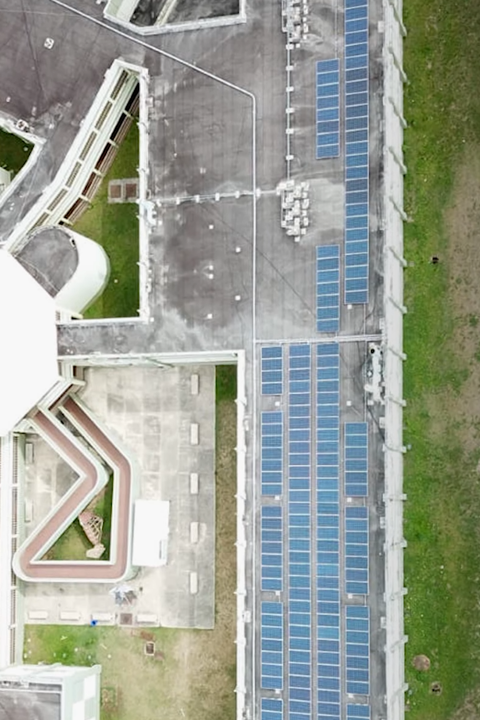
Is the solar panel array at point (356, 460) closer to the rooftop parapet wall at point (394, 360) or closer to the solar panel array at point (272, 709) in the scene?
the rooftop parapet wall at point (394, 360)

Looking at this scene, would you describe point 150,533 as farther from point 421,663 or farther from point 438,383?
point 438,383

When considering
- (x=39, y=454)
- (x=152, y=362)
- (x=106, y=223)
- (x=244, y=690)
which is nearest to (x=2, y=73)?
(x=106, y=223)

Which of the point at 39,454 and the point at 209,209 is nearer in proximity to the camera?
the point at 209,209

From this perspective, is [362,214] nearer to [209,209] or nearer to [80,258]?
[209,209]

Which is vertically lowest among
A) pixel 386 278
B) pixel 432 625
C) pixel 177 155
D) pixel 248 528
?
pixel 432 625

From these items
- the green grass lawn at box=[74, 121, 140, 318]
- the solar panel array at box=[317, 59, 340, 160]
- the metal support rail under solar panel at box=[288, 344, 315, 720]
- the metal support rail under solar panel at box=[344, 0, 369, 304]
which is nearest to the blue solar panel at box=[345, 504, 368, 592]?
the metal support rail under solar panel at box=[288, 344, 315, 720]

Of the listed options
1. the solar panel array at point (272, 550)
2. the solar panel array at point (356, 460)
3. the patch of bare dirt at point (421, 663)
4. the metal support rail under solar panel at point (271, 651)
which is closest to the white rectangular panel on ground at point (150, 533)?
the solar panel array at point (272, 550)
